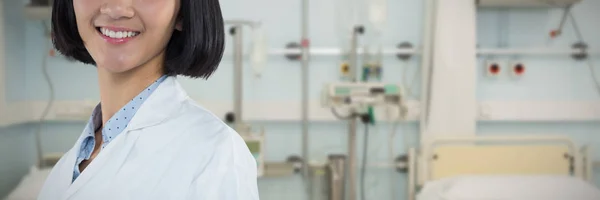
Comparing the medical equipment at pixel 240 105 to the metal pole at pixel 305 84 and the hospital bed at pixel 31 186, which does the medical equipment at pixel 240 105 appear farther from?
the hospital bed at pixel 31 186

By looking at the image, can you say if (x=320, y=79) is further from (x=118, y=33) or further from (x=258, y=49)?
(x=118, y=33)

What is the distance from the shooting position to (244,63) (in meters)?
2.42

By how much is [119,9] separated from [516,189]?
1.70 meters

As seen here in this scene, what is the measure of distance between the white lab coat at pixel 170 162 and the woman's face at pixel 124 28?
2.9 inches

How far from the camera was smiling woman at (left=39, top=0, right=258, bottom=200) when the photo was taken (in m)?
0.71

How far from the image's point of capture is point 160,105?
31.1 inches

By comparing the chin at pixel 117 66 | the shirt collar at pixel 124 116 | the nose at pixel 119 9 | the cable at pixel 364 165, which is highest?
the nose at pixel 119 9

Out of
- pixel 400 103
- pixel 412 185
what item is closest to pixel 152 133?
pixel 400 103

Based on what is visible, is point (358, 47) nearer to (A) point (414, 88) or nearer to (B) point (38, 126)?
(A) point (414, 88)

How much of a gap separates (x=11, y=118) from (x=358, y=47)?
1622 millimetres

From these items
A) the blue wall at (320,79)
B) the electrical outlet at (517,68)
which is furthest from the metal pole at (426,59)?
the electrical outlet at (517,68)

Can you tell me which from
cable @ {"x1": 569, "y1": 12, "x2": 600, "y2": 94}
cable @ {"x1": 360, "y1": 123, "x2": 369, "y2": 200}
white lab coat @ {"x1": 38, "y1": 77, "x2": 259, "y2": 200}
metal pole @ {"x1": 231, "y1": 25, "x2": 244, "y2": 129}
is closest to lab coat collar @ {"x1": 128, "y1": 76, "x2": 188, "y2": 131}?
white lab coat @ {"x1": 38, "y1": 77, "x2": 259, "y2": 200}

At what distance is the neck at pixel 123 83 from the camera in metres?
0.81

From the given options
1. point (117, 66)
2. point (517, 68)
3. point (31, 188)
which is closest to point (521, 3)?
point (517, 68)
